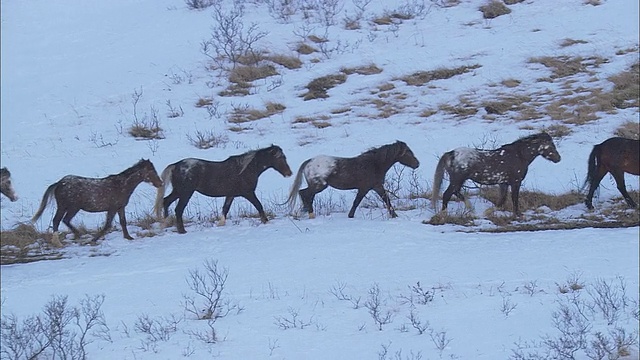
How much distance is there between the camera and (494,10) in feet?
90.6

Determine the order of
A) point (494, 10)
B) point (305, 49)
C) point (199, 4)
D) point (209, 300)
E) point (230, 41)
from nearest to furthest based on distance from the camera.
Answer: point (209, 300)
point (230, 41)
point (305, 49)
point (494, 10)
point (199, 4)

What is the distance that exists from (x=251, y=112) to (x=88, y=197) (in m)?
8.96

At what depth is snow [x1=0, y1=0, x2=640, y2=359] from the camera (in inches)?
327

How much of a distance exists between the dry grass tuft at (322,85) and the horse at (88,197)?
32.4 feet

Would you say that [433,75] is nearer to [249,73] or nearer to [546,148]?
[249,73]

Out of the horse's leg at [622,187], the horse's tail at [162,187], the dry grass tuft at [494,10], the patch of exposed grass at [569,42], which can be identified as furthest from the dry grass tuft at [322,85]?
the horse's leg at [622,187]

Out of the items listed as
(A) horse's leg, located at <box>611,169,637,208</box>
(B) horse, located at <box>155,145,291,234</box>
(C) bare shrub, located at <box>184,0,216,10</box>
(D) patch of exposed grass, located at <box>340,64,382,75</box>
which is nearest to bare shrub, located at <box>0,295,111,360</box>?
(B) horse, located at <box>155,145,291,234</box>

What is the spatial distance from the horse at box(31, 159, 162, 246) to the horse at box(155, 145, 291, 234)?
2.07 feet

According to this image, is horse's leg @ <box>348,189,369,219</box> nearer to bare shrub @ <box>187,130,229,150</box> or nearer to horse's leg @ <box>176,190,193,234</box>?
horse's leg @ <box>176,190,193,234</box>

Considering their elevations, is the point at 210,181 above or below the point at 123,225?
above

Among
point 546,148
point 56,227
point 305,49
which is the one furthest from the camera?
point 305,49

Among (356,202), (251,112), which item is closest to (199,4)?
(251,112)

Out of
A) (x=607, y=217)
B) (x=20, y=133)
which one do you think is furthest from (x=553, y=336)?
(x=20, y=133)

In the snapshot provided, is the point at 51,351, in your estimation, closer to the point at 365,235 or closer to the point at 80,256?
the point at 80,256
